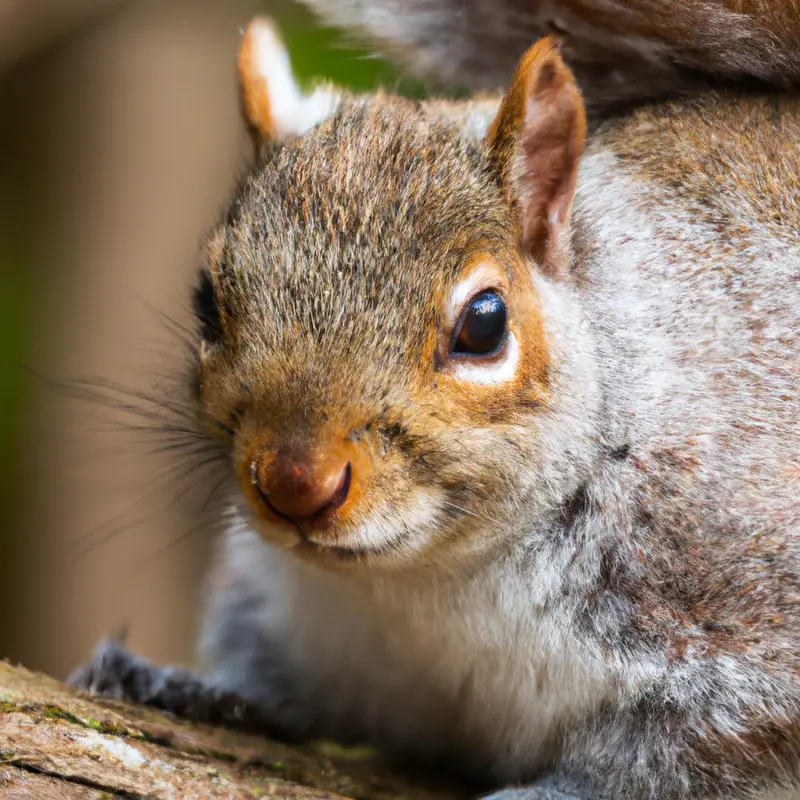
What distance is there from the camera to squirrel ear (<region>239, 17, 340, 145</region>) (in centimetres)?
196

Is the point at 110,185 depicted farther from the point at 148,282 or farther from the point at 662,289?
the point at 662,289

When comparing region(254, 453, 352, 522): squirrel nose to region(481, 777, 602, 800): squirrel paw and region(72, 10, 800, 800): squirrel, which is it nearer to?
region(72, 10, 800, 800): squirrel

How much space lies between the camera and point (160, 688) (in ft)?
6.93

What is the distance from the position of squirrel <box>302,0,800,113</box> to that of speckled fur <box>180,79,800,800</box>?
0.18m

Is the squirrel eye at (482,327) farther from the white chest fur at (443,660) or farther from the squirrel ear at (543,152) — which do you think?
the white chest fur at (443,660)

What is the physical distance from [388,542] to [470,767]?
2.36ft

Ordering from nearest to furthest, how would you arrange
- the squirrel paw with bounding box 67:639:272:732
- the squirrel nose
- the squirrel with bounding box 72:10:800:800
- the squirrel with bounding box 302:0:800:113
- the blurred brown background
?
the squirrel nose, the squirrel with bounding box 72:10:800:800, the squirrel with bounding box 302:0:800:113, the squirrel paw with bounding box 67:639:272:732, the blurred brown background

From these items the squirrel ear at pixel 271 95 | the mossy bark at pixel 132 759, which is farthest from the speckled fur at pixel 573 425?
the mossy bark at pixel 132 759

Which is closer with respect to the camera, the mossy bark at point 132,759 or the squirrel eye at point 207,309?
the mossy bark at point 132,759

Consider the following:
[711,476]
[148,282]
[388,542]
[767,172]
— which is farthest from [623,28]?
[148,282]

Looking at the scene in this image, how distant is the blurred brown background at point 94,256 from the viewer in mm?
3896

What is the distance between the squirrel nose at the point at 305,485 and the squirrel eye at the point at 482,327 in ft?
0.84

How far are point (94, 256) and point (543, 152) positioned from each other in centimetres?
257

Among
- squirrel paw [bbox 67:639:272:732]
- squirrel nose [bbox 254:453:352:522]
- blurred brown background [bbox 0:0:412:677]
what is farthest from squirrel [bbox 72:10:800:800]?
blurred brown background [bbox 0:0:412:677]
